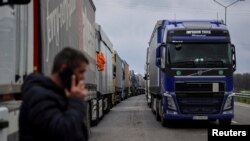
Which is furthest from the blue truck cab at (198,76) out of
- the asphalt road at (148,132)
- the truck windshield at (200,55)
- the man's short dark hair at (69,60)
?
the man's short dark hair at (69,60)

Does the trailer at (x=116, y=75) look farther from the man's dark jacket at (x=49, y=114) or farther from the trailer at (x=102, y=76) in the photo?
the man's dark jacket at (x=49, y=114)

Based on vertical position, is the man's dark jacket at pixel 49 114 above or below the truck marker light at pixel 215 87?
below

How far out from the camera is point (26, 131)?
378cm

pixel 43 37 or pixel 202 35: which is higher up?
pixel 202 35

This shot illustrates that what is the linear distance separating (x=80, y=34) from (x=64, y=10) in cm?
354

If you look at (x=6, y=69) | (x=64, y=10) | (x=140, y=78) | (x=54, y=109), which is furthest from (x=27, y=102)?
(x=140, y=78)

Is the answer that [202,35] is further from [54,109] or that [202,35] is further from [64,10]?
[54,109]

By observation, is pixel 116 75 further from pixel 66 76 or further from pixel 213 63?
pixel 66 76

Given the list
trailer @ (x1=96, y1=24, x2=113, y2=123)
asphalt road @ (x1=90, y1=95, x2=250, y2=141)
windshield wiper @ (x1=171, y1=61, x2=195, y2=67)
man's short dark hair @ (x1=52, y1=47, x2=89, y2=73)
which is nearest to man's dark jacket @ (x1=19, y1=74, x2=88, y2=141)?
man's short dark hair @ (x1=52, y1=47, x2=89, y2=73)

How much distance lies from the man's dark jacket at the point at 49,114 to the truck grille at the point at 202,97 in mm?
14422

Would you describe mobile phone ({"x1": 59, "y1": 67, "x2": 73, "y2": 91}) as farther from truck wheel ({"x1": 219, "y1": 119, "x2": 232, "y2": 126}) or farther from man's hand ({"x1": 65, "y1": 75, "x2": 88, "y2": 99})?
truck wheel ({"x1": 219, "y1": 119, "x2": 232, "y2": 126})

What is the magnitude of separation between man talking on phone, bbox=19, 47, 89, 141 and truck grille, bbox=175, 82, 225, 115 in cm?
1443

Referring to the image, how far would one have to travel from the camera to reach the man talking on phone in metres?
3.61

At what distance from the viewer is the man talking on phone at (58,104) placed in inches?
142
